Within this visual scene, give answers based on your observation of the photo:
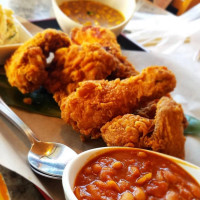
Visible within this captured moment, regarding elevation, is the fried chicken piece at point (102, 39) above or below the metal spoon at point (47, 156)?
above

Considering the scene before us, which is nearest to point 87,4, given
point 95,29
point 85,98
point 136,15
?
point 95,29

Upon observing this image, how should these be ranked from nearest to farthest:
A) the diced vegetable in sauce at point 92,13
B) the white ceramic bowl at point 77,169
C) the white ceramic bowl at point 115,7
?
the white ceramic bowl at point 77,169
the white ceramic bowl at point 115,7
the diced vegetable in sauce at point 92,13

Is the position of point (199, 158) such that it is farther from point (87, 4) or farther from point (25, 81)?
point (87, 4)

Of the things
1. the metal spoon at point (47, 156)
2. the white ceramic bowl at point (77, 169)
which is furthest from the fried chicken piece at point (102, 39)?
the white ceramic bowl at point (77, 169)

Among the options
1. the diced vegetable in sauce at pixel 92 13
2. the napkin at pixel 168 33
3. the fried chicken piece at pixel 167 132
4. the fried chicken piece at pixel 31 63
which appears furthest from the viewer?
the napkin at pixel 168 33

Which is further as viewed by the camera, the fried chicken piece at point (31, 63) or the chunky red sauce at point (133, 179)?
the fried chicken piece at point (31, 63)

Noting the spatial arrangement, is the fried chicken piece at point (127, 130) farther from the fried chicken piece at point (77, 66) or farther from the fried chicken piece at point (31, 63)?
the fried chicken piece at point (31, 63)

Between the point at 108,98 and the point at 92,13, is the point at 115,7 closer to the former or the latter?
the point at 92,13

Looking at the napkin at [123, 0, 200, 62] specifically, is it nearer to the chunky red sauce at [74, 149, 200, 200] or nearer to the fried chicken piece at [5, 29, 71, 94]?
the fried chicken piece at [5, 29, 71, 94]
